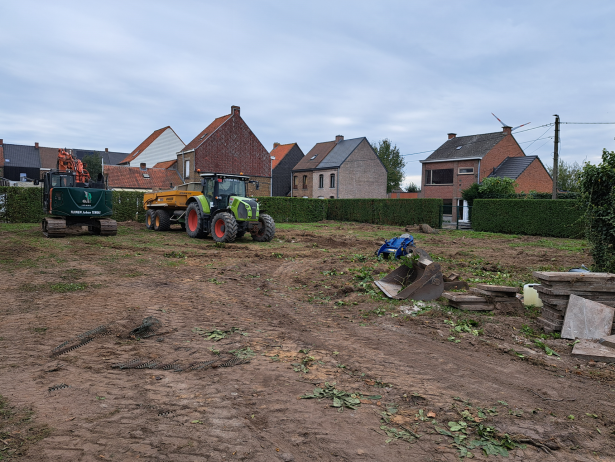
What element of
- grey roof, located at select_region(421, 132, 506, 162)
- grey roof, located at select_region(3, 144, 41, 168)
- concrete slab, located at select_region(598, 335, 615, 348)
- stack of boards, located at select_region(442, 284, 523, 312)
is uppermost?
grey roof, located at select_region(3, 144, 41, 168)

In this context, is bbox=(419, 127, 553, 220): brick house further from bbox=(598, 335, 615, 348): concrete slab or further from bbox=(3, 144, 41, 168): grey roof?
bbox=(3, 144, 41, 168): grey roof

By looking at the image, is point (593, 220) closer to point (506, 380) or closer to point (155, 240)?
point (506, 380)

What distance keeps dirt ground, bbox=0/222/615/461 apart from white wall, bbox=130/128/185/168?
147ft

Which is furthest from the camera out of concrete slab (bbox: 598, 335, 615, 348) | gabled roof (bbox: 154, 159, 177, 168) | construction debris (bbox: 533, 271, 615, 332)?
gabled roof (bbox: 154, 159, 177, 168)

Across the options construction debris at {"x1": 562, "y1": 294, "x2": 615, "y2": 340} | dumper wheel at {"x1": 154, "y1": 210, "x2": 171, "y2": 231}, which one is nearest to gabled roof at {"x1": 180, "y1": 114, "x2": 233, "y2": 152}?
→ dumper wheel at {"x1": 154, "y1": 210, "x2": 171, "y2": 231}

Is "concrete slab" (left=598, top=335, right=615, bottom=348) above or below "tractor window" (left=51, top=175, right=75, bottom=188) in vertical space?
below

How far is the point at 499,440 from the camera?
3.17 metres

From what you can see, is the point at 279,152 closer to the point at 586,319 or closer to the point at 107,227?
the point at 107,227

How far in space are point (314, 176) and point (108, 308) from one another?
42.1m

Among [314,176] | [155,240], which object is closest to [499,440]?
[155,240]

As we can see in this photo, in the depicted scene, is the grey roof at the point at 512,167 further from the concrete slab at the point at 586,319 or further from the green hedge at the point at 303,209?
the concrete slab at the point at 586,319

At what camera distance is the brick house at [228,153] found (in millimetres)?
39000

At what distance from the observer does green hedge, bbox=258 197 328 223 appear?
29.9 m

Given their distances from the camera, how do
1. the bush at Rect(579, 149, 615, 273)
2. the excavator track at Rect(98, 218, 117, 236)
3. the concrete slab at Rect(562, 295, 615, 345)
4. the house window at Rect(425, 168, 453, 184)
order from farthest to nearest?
the house window at Rect(425, 168, 453, 184) < the excavator track at Rect(98, 218, 117, 236) < the bush at Rect(579, 149, 615, 273) < the concrete slab at Rect(562, 295, 615, 345)
